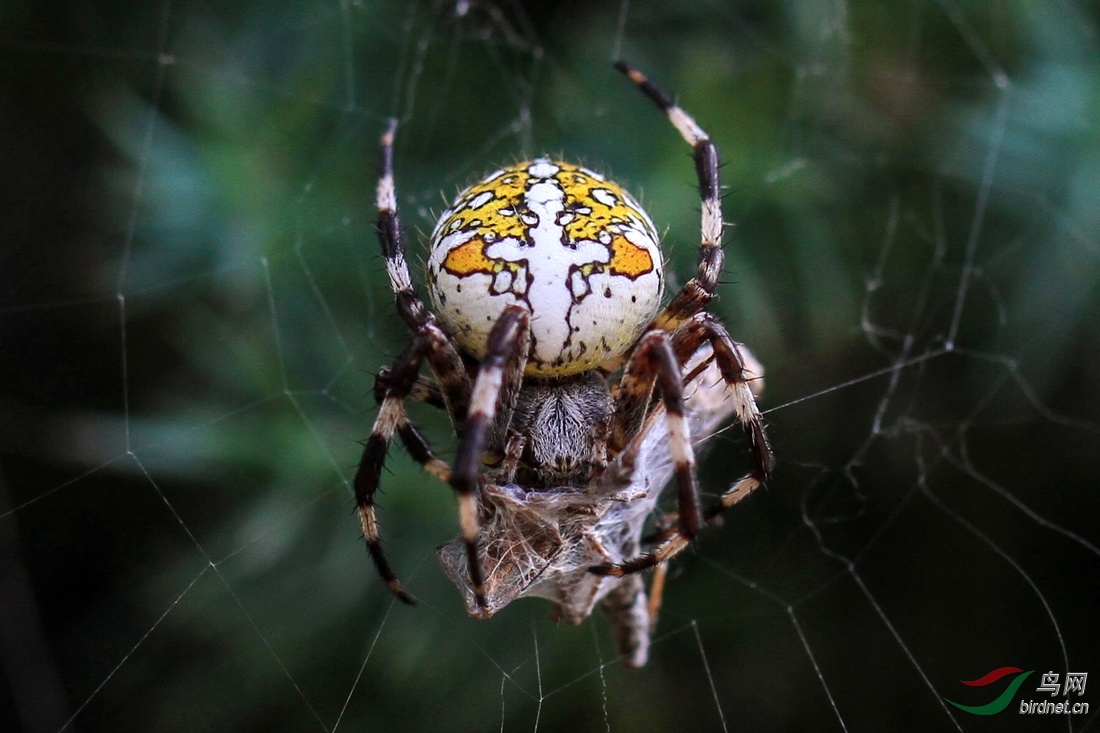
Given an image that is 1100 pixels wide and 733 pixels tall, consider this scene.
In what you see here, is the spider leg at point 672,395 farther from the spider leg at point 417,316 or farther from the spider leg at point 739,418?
the spider leg at point 417,316

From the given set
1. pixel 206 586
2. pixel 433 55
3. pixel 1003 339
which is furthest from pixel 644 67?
pixel 206 586

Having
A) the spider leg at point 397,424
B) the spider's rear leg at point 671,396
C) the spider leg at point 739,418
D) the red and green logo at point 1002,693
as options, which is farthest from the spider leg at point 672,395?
the red and green logo at point 1002,693

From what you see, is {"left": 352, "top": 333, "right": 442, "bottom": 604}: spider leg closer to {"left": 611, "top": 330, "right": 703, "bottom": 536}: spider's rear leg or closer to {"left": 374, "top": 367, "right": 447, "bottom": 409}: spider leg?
{"left": 374, "top": 367, "right": 447, "bottom": 409}: spider leg

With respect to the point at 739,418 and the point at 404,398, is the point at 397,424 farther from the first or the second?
the point at 739,418

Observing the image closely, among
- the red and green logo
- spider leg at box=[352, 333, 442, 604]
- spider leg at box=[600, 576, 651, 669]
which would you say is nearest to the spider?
spider leg at box=[352, 333, 442, 604]

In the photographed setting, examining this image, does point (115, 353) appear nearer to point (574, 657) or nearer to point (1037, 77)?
point (574, 657)
